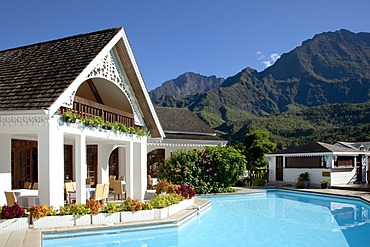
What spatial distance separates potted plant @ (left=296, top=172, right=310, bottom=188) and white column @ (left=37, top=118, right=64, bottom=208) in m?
19.9

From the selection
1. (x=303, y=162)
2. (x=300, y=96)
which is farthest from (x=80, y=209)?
(x=300, y=96)

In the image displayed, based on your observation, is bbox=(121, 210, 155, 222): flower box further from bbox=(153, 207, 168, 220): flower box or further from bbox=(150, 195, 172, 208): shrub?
bbox=(150, 195, 172, 208): shrub

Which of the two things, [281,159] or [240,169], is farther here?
[281,159]

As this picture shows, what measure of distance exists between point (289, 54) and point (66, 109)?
125720 millimetres

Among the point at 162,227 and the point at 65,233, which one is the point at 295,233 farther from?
the point at 65,233

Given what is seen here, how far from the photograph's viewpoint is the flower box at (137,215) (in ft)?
43.1

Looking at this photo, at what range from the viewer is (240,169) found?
24.0 m

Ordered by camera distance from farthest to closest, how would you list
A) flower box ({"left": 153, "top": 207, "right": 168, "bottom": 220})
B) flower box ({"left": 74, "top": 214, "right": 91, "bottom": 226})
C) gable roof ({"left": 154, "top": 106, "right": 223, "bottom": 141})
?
gable roof ({"left": 154, "top": 106, "right": 223, "bottom": 141}) < flower box ({"left": 153, "top": 207, "right": 168, "bottom": 220}) < flower box ({"left": 74, "top": 214, "right": 91, "bottom": 226})

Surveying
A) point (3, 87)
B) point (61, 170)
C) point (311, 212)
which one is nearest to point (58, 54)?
point (3, 87)

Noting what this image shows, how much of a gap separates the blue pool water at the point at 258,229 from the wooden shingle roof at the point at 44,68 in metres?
3.92

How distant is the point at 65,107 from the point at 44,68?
2.02 meters

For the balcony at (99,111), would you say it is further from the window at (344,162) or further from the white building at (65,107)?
the window at (344,162)

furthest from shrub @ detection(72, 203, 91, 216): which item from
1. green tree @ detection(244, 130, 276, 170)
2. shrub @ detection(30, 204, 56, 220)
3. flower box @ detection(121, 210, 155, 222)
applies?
green tree @ detection(244, 130, 276, 170)

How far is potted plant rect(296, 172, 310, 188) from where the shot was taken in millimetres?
28094
